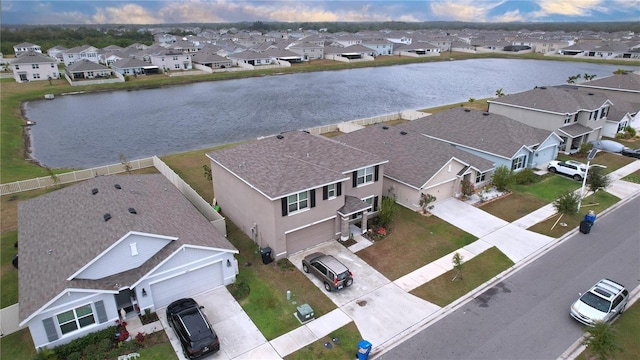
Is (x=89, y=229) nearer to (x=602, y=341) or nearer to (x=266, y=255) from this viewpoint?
(x=266, y=255)

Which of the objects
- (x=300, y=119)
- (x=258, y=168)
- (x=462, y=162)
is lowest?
(x=300, y=119)

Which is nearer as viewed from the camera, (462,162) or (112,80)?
(462,162)

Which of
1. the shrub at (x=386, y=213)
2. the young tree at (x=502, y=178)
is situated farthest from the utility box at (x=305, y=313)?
the young tree at (x=502, y=178)

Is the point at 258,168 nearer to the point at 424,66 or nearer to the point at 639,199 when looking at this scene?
the point at 639,199

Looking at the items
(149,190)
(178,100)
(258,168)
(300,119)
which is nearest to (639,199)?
(258,168)

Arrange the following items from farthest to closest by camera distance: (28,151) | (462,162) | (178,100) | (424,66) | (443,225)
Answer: (424,66) → (178,100) → (28,151) → (462,162) → (443,225)

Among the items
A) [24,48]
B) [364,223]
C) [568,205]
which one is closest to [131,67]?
[24,48]

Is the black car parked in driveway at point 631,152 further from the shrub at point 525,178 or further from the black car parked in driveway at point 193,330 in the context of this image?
the black car parked in driveway at point 193,330

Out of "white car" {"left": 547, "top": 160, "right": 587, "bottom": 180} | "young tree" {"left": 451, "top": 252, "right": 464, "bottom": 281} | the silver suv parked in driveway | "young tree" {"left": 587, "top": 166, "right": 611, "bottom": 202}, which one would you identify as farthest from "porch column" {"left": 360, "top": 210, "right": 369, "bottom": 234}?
"white car" {"left": 547, "top": 160, "right": 587, "bottom": 180}
